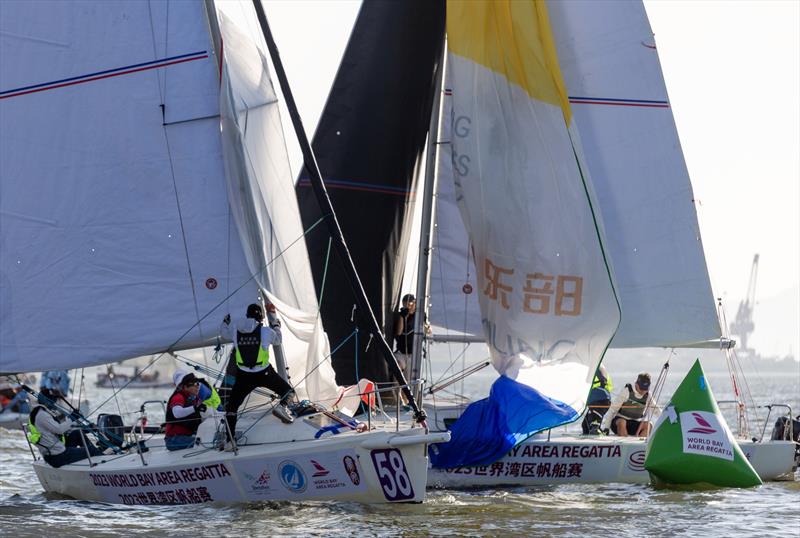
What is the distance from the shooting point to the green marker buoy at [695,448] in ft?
46.1

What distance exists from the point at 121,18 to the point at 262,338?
12.7 feet

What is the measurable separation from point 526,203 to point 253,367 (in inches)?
147

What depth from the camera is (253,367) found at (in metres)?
12.1

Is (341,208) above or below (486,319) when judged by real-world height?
above

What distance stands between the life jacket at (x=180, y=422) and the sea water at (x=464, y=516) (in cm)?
84

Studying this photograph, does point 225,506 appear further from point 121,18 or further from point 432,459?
point 121,18

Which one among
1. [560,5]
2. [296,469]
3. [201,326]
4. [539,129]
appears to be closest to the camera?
[296,469]

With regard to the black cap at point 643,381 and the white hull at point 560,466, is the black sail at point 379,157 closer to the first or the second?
the white hull at point 560,466

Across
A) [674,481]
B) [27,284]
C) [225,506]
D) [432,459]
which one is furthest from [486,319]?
[27,284]

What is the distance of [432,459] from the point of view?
14.3 meters

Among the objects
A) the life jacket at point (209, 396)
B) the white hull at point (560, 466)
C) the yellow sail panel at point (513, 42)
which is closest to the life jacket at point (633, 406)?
the white hull at point (560, 466)

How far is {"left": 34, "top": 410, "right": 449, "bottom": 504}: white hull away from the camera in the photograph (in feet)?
37.8

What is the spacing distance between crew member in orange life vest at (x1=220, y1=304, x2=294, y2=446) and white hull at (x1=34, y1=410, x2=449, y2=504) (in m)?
0.28

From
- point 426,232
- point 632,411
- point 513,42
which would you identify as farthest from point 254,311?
point 632,411
